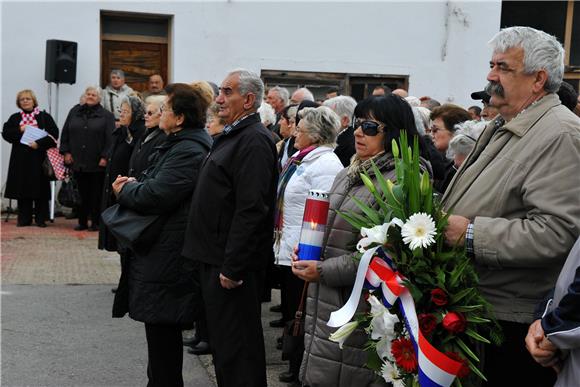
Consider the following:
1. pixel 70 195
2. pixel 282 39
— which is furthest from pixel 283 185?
pixel 282 39

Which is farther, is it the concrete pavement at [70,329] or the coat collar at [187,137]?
the concrete pavement at [70,329]

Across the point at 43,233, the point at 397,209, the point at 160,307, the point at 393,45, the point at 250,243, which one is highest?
the point at 393,45

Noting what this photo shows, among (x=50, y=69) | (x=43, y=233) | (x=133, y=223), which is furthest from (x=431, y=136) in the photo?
(x=50, y=69)

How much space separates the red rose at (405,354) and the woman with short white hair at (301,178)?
2.44 metres

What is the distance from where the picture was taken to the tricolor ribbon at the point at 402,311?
2.87 meters

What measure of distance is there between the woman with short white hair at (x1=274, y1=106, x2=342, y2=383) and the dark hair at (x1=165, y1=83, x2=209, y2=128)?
3.32 feet

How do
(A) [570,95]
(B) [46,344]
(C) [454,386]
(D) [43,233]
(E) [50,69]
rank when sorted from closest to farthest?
1. (C) [454,386]
2. (A) [570,95]
3. (B) [46,344]
4. (D) [43,233]
5. (E) [50,69]

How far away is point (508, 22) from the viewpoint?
50.8ft

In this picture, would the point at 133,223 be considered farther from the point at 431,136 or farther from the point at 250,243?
the point at 431,136

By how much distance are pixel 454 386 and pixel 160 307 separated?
202 centimetres

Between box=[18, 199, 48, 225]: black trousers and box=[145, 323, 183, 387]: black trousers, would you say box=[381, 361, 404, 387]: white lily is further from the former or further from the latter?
box=[18, 199, 48, 225]: black trousers

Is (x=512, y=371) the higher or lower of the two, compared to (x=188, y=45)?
lower

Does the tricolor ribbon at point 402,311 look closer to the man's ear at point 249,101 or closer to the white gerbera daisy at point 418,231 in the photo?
the white gerbera daisy at point 418,231

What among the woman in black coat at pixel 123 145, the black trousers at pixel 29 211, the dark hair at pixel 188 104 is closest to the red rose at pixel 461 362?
the dark hair at pixel 188 104
